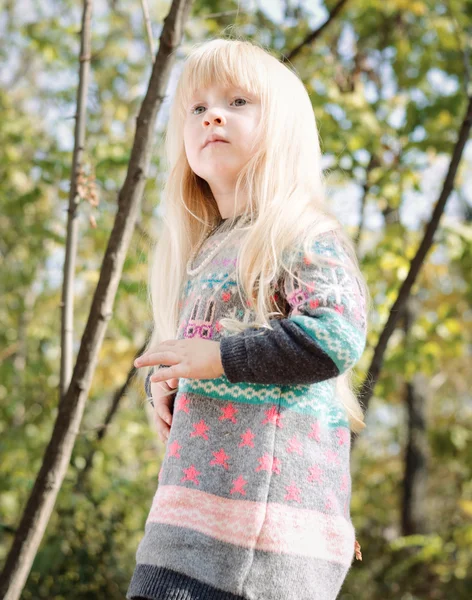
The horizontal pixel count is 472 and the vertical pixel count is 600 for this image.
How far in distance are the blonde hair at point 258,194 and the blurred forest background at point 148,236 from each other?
0.40 metres

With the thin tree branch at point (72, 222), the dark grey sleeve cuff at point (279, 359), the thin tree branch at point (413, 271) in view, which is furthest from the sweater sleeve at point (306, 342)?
the thin tree branch at point (413, 271)

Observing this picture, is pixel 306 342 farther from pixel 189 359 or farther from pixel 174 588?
pixel 174 588

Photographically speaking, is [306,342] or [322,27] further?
[322,27]

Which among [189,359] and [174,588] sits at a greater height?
[189,359]

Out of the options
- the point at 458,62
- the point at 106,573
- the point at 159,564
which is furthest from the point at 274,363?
the point at 458,62

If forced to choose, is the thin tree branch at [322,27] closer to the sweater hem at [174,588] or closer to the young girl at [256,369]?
the young girl at [256,369]

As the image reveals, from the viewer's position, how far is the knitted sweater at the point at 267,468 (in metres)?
1.13

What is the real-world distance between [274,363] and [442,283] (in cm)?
717

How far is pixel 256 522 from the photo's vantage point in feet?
3.69

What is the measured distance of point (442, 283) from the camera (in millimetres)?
7941

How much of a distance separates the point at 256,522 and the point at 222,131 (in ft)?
2.43

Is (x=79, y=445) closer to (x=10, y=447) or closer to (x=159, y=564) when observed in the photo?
(x=10, y=447)

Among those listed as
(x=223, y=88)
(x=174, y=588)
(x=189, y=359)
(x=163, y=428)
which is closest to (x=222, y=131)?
(x=223, y=88)

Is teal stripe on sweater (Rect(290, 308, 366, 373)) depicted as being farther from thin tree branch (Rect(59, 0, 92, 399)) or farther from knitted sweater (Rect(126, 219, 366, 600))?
thin tree branch (Rect(59, 0, 92, 399))
